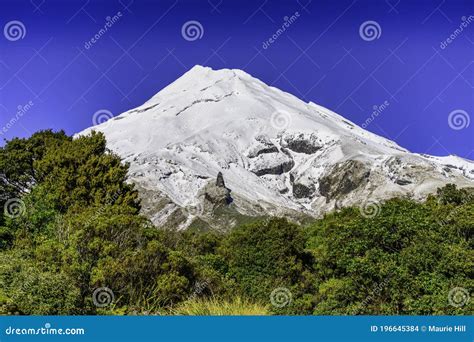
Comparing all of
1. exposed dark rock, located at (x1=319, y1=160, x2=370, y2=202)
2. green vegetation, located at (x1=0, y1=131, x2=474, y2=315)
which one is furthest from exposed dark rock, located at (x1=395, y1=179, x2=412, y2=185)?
green vegetation, located at (x1=0, y1=131, x2=474, y2=315)

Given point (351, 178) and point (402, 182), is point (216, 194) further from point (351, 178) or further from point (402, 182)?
point (402, 182)

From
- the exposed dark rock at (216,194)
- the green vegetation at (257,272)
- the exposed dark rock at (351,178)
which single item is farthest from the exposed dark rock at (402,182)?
the green vegetation at (257,272)

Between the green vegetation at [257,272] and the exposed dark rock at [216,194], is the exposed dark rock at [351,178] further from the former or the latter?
the green vegetation at [257,272]

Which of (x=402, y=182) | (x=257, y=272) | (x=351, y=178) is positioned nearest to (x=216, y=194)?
(x=351, y=178)

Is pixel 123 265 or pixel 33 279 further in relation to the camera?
pixel 123 265

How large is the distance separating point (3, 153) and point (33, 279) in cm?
2291

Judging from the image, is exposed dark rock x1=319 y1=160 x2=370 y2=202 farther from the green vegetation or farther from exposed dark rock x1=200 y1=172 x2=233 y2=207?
the green vegetation

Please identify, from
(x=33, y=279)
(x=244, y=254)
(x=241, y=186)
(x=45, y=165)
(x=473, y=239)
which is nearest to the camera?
(x=33, y=279)

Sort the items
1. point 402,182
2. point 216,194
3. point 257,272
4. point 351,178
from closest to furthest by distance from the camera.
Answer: point 257,272 < point 216,194 < point 402,182 < point 351,178

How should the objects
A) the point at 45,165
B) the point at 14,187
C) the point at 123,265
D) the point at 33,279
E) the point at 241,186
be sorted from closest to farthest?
1. the point at 33,279
2. the point at 123,265
3. the point at 45,165
4. the point at 14,187
5. the point at 241,186

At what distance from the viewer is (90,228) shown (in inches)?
687

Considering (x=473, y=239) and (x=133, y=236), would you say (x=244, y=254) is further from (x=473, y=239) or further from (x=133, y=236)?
(x=473, y=239)

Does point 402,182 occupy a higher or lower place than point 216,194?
higher

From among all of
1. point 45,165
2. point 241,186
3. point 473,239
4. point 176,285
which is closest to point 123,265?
point 176,285
